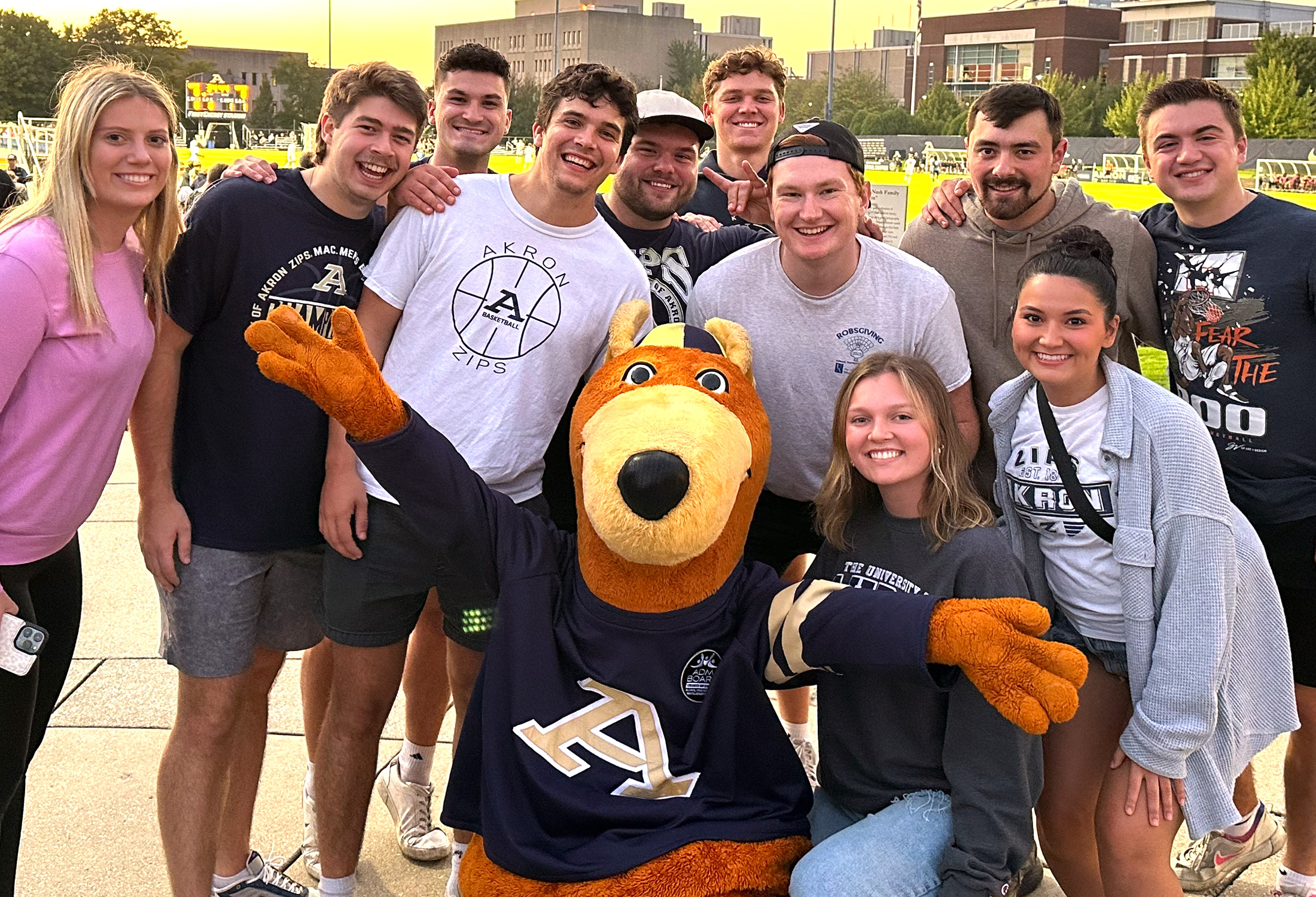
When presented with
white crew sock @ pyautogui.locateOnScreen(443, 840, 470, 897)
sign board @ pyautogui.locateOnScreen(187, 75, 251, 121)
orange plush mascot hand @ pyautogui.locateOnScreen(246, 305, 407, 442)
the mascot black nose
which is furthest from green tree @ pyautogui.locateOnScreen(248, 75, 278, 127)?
the mascot black nose

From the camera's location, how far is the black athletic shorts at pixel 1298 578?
3689 millimetres

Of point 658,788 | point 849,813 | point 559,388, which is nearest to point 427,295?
point 559,388

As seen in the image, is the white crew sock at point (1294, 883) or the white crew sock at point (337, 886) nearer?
the white crew sock at point (337, 886)

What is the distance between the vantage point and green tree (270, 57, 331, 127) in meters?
80.3

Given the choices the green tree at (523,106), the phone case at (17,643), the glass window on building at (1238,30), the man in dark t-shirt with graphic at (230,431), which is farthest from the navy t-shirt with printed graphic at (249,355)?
the glass window on building at (1238,30)

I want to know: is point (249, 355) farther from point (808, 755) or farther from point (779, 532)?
point (808, 755)

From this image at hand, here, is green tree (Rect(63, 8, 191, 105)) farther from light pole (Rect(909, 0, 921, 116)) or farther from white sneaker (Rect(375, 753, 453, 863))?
white sneaker (Rect(375, 753, 453, 863))

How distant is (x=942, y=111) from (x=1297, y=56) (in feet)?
73.0

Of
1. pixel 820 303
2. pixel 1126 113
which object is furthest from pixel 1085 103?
pixel 820 303

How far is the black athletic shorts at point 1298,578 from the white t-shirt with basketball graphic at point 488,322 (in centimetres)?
215

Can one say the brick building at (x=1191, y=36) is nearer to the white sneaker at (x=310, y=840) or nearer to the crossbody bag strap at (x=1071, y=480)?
the crossbody bag strap at (x=1071, y=480)

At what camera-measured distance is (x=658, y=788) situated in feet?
9.36

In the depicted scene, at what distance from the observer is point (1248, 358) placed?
372cm

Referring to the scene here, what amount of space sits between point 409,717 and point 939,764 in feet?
7.01
